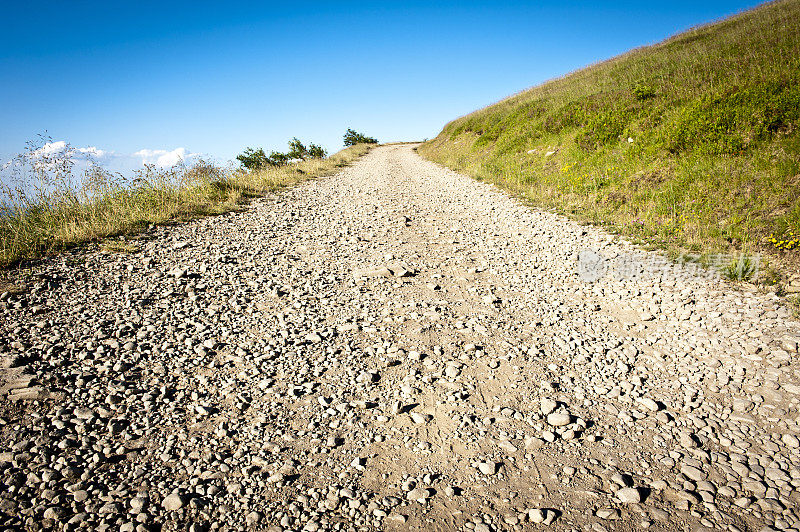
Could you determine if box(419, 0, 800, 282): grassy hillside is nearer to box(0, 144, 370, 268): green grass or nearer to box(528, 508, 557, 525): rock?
box(528, 508, 557, 525): rock

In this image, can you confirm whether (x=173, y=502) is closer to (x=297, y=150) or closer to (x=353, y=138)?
(x=297, y=150)

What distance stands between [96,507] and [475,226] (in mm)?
9476

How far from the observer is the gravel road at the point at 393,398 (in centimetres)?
283

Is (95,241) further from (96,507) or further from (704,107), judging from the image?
(704,107)

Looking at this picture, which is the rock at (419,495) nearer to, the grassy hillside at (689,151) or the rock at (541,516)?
the rock at (541,516)

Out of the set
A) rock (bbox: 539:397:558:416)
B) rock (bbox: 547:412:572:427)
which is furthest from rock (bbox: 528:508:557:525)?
rock (bbox: 539:397:558:416)

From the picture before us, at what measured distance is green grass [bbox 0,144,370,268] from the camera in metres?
7.59

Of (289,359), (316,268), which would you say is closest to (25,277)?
(316,268)

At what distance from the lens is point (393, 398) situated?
13.1 feet

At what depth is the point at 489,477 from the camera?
3.08 m

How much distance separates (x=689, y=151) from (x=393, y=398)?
12050mm

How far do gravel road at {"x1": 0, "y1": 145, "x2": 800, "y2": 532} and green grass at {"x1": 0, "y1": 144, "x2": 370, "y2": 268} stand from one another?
1.18 m

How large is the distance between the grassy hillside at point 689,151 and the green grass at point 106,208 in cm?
1166

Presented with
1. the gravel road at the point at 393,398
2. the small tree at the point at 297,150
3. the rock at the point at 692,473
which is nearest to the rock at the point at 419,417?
the gravel road at the point at 393,398
